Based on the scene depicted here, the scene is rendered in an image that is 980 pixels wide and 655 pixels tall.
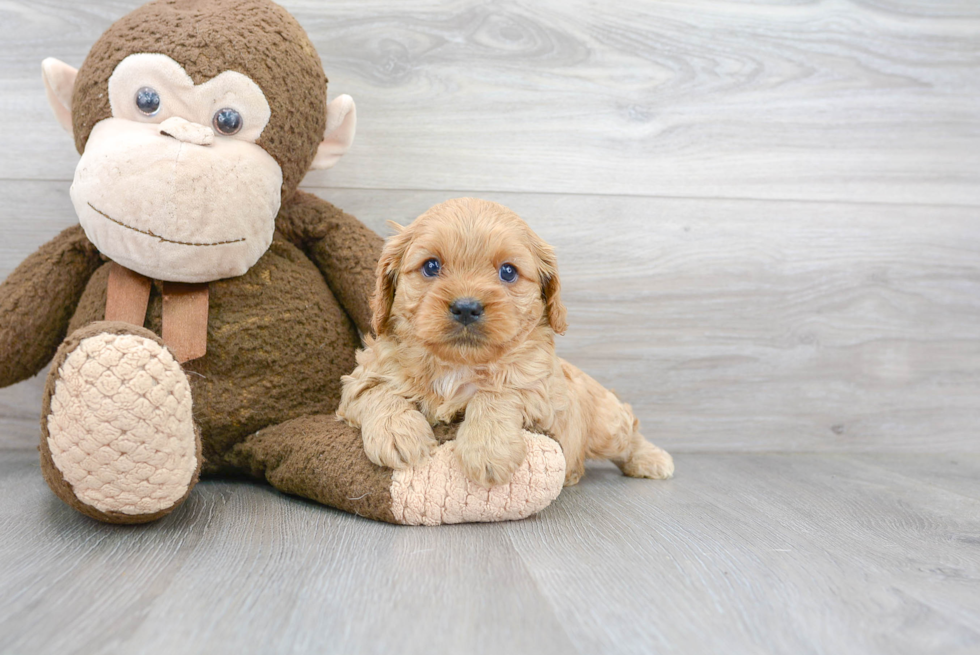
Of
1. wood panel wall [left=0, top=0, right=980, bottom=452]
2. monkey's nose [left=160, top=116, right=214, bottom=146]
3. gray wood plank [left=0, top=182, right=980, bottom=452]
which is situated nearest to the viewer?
monkey's nose [left=160, top=116, right=214, bottom=146]

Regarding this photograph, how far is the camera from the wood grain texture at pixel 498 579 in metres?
0.81

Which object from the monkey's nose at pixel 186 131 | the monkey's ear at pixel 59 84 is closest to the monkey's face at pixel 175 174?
the monkey's nose at pixel 186 131

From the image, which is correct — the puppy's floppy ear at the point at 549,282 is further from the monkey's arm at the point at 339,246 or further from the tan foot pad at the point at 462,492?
the monkey's arm at the point at 339,246

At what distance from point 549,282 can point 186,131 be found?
67 centimetres

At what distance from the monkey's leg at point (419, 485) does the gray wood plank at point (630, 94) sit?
76cm

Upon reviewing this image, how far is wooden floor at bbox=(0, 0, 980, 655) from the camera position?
154 cm

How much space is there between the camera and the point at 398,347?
128 cm

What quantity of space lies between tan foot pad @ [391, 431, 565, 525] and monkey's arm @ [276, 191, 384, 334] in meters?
0.41

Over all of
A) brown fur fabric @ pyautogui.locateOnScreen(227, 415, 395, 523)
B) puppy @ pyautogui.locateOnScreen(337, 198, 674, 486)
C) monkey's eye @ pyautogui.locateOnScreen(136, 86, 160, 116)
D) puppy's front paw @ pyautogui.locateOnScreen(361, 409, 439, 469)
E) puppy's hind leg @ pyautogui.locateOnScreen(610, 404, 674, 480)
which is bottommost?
puppy's hind leg @ pyautogui.locateOnScreen(610, 404, 674, 480)

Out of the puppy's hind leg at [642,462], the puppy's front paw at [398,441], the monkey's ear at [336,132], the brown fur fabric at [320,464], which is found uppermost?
the monkey's ear at [336,132]

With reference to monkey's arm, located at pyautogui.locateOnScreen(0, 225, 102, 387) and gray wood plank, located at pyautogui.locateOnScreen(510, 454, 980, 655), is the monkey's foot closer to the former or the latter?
monkey's arm, located at pyautogui.locateOnScreen(0, 225, 102, 387)

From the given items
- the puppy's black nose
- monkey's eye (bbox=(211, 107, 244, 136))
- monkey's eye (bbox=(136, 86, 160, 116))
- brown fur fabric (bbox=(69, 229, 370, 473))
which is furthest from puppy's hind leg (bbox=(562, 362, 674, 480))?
monkey's eye (bbox=(136, 86, 160, 116))

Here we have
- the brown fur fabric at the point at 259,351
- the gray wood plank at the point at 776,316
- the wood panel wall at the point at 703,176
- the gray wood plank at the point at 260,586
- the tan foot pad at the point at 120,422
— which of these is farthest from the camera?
the gray wood plank at the point at 776,316

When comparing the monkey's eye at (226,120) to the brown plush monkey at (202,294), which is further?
the monkey's eye at (226,120)
